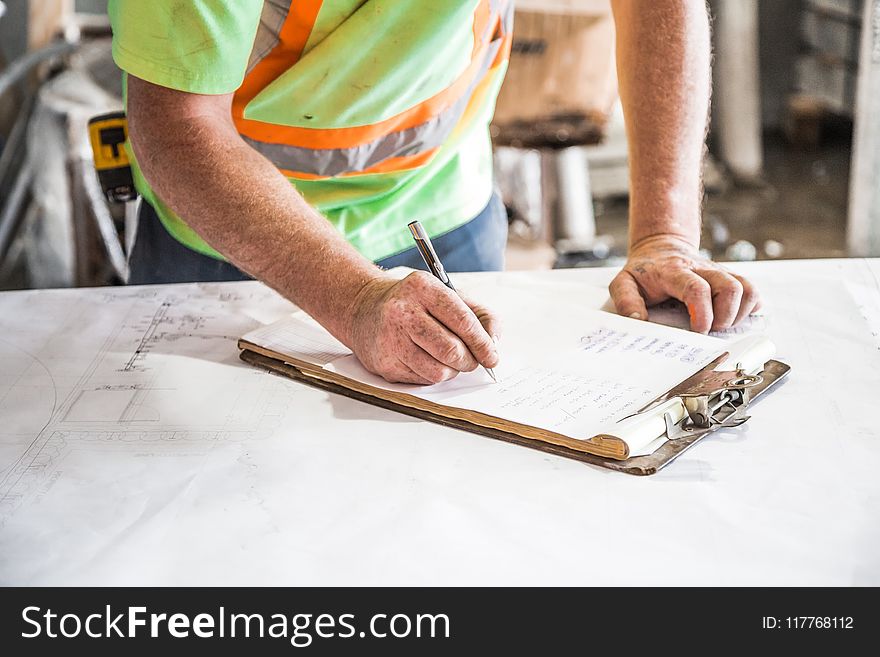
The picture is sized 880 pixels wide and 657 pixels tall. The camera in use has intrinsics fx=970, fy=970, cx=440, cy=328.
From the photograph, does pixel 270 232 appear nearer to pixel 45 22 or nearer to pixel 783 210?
pixel 45 22

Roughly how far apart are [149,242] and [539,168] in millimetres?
1664

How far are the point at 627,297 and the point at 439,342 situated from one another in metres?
0.31

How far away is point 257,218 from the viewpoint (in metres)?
1.01

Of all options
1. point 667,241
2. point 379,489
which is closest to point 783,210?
point 667,241

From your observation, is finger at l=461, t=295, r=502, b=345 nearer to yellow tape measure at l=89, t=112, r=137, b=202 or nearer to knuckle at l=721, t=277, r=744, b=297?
knuckle at l=721, t=277, r=744, b=297

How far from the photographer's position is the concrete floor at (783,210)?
3568 mm

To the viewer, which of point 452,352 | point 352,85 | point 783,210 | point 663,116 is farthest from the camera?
point 783,210

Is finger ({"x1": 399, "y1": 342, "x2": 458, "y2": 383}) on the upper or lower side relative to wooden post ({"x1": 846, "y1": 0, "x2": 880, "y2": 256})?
upper

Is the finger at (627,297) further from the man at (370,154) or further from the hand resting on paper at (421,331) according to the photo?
the hand resting on paper at (421,331)

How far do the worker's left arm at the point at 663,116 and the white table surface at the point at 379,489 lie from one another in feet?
0.70

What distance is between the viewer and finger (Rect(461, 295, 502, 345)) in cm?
96

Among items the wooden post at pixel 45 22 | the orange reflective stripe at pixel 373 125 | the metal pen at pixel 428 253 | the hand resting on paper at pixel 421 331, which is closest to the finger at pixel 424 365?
the hand resting on paper at pixel 421 331

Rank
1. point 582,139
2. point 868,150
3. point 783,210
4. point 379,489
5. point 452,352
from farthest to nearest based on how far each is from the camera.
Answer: point 783,210 < point 868,150 < point 582,139 < point 452,352 < point 379,489

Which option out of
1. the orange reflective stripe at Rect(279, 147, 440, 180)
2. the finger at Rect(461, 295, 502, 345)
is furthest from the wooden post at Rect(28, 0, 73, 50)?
the finger at Rect(461, 295, 502, 345)
